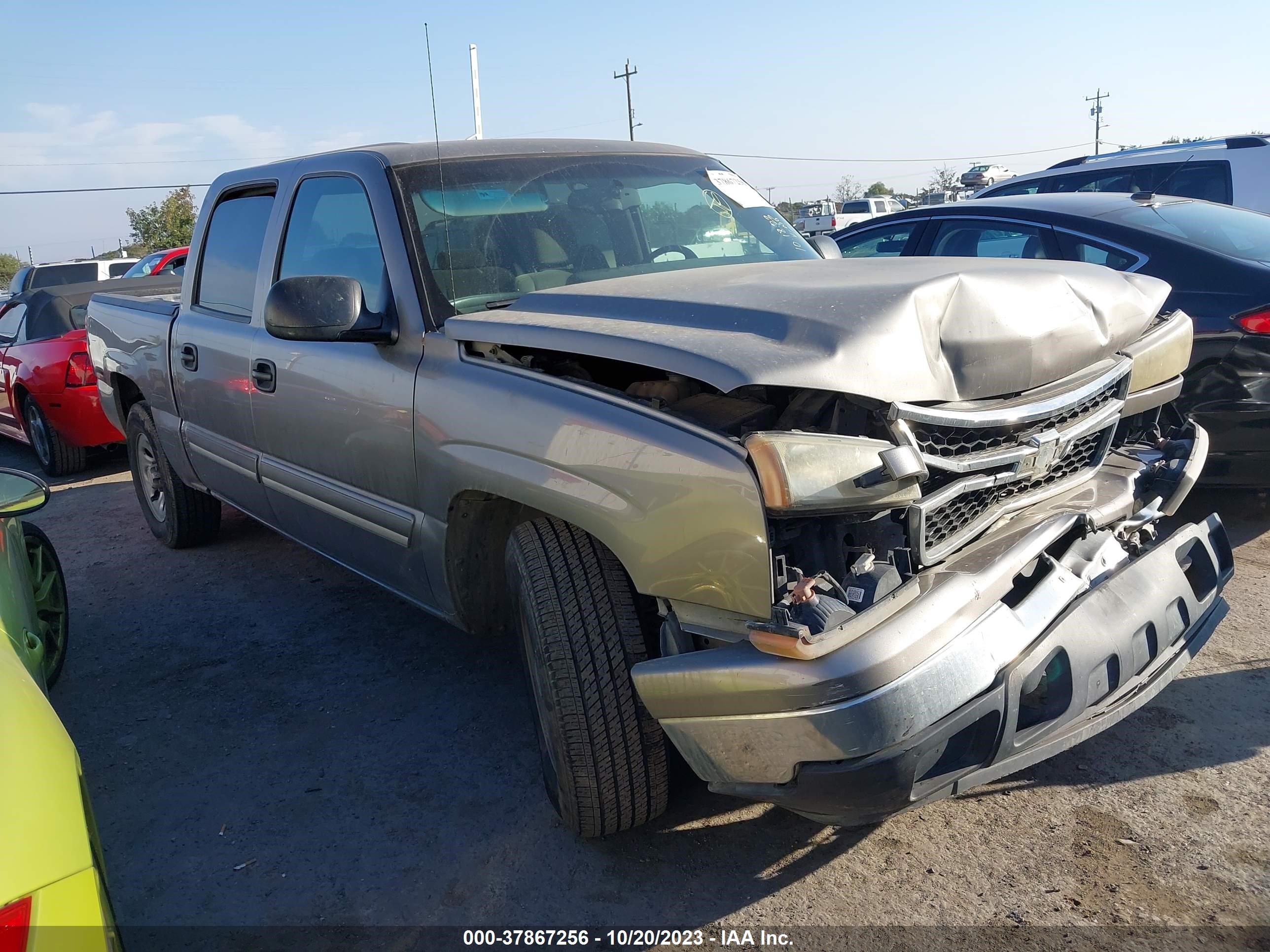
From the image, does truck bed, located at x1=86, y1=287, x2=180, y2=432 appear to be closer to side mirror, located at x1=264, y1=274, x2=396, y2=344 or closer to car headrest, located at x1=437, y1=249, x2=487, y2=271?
side mirror, located at x1=264, y1=274, x2=396, y2=344

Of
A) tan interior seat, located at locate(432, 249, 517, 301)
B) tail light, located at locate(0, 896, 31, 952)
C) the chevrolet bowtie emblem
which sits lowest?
tail light, located at locate(0, 896, 31, 952)

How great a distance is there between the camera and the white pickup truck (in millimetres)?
28594

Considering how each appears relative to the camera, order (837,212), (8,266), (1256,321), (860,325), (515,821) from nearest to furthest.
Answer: (860,325)
(515,821)
(1256,321)
(837,212)
(8,266)

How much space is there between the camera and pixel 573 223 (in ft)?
11.3

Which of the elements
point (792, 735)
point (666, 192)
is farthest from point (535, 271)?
point (792, 735)

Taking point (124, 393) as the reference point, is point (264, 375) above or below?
above

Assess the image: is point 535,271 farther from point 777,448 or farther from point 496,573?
point 777,448

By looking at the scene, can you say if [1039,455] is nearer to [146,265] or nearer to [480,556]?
[480,556]

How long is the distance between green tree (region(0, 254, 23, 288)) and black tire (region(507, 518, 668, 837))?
64283 mm

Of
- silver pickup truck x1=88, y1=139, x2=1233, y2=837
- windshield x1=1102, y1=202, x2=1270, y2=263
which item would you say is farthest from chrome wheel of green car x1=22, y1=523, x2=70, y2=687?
windshield x1=1102, y1=202, x2=1270, y2=263

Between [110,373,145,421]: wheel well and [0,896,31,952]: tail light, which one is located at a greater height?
[110,373,145,421]: wheel well

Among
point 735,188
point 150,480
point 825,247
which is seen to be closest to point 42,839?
point 735,188

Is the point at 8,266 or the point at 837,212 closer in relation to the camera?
the point at 837,212

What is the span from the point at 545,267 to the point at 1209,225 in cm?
345
